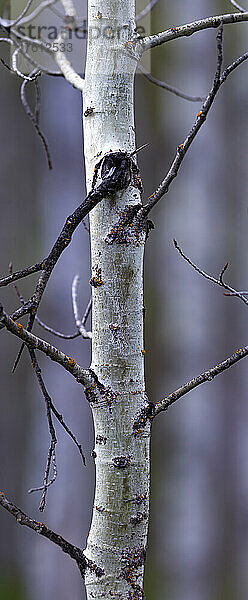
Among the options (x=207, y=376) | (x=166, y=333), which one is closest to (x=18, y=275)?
(x=207, y=376)

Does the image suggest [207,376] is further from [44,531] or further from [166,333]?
[166,333]

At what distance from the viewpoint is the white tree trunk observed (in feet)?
1.59

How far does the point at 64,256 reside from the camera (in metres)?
1.72

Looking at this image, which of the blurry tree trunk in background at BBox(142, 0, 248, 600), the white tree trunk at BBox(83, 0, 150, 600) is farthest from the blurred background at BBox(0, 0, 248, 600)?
the white tree trunk at BBox(83, 0, 150, 600)

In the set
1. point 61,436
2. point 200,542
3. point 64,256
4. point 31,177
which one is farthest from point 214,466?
point 31,177

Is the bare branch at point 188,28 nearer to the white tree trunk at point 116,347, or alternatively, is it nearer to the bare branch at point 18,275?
the white tree trunk at point 116,347

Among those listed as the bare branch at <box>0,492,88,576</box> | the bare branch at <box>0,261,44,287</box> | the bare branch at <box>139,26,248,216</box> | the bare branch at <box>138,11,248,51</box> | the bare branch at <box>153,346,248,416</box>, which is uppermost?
the bare branch at <box>138,11,248,51</box>

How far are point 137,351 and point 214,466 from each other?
142 cm

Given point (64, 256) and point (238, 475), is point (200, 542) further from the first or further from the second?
point (64, 256)

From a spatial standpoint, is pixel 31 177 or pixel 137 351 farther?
pixel 31 177

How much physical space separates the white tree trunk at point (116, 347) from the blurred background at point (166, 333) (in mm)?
1225

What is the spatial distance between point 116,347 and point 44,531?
14cm

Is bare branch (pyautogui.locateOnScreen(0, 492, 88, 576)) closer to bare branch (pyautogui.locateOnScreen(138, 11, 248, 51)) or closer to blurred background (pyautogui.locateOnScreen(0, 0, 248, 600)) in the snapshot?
bare branch (pyautogui.locateOnScreen(138, 11, 248, 51))

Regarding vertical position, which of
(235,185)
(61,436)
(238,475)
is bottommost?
(238,475)
